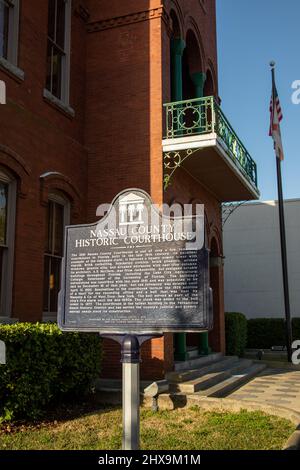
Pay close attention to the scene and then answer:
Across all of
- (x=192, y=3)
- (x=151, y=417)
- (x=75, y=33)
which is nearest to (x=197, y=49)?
(x=192, y=3)

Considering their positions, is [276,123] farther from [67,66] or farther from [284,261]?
[67,66]

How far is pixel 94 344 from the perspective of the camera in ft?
28.0

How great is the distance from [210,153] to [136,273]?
6.43 metres

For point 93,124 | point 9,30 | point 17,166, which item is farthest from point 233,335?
point 9,30

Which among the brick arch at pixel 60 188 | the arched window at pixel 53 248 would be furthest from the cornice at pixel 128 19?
the arched window at pixel 53 248

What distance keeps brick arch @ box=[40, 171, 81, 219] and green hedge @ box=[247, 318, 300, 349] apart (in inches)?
520

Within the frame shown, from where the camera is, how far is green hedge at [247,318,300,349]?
21.3 m

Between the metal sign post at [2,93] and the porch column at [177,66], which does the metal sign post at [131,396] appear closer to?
the metal sign post at [2,93]

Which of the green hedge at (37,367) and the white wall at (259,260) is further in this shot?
the white wall at (259,260)

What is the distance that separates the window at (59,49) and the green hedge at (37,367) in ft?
17.6

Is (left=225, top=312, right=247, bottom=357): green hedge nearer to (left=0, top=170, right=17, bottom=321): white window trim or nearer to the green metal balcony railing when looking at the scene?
the green metal balcony railing

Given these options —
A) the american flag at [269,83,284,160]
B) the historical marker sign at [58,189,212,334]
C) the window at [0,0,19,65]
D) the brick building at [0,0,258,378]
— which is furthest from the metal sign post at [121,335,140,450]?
the american flag at [269,83,284,160]

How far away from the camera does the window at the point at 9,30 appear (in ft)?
30.0

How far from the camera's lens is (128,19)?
11.5 m
